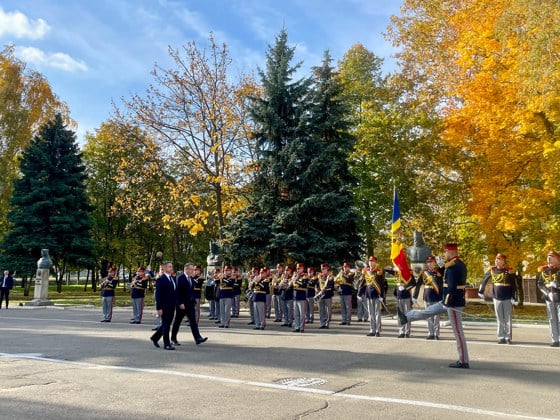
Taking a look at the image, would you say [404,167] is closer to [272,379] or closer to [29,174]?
[272,379]

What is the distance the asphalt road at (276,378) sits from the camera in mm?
5926

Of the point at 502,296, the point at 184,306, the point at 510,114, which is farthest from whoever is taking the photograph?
the point at 510,114

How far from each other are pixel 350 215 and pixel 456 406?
18.1m

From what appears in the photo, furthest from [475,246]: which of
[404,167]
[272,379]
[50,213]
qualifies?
[50,213]

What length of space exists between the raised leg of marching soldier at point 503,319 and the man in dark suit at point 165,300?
24.4 feet

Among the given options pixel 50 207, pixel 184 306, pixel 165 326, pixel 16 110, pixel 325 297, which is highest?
pixel 16 110

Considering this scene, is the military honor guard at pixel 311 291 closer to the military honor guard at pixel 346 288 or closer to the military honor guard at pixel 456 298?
the military honor guard at pixel 346 288

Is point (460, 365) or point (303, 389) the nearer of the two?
point (303, 389)

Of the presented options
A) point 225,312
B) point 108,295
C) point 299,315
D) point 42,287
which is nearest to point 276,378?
point 299,315

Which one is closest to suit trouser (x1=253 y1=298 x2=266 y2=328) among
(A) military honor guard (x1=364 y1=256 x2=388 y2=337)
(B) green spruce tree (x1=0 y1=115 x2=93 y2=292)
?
(A) military honor guard (x1=364 y1=256 x2=388 y2=337)

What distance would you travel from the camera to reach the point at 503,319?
1228cm

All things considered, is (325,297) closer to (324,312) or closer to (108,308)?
(324,312)

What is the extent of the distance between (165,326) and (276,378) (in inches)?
156

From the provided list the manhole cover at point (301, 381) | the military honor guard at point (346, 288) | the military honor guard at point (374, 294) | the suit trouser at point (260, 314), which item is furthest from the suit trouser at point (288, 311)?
the manhole cover at point (301, 381)
